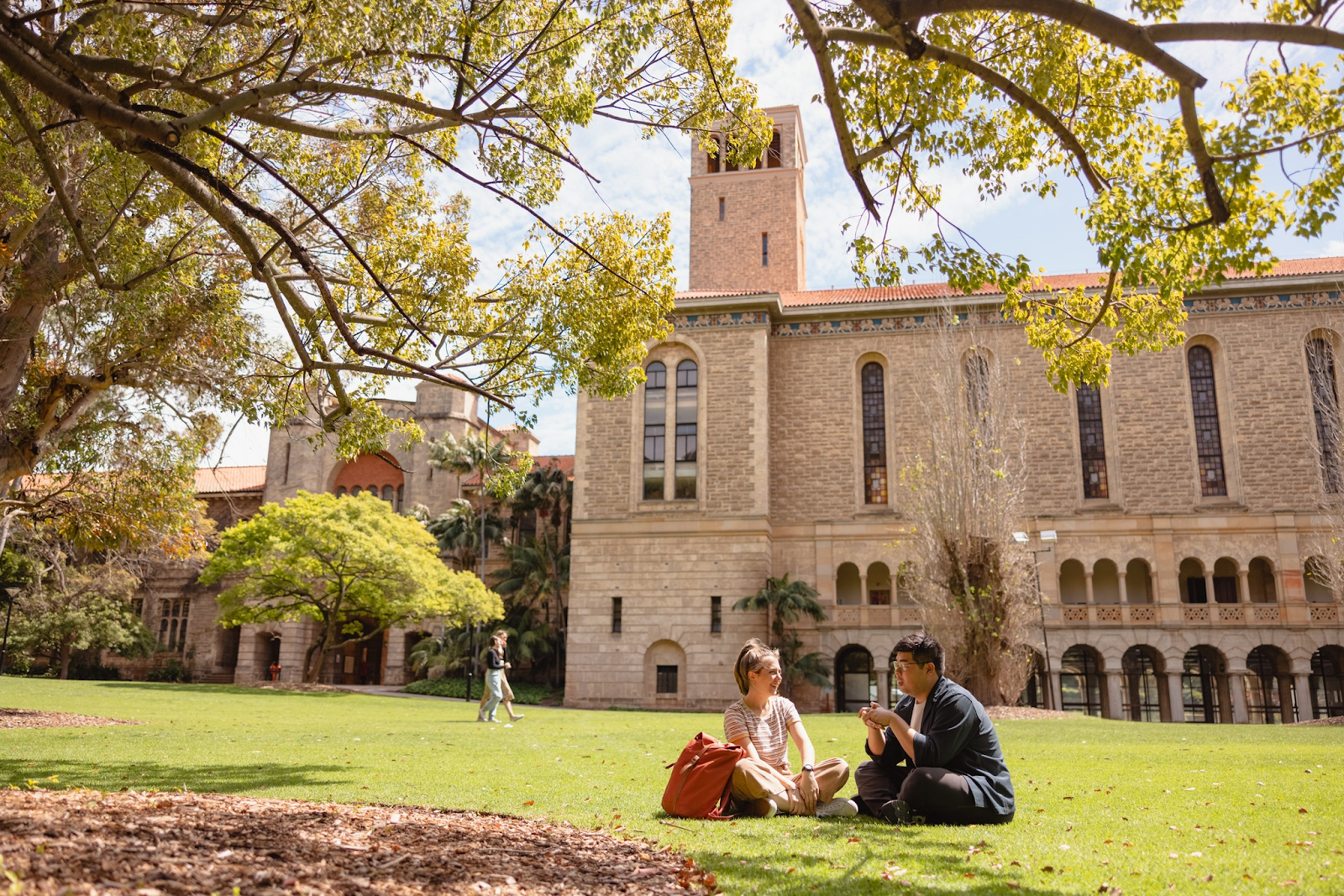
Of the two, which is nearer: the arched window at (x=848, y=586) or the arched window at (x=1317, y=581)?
the arched window at (x=1317, y=581)

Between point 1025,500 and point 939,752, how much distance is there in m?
24.8

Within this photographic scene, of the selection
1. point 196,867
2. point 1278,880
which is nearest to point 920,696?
point 1278,880

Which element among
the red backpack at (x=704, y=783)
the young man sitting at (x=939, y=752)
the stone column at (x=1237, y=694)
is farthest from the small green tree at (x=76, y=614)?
the stone column at (x=1237, y=694)

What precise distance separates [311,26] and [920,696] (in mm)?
5863

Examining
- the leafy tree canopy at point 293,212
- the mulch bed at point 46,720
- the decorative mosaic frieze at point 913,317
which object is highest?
the decorative mosaic frieze at point 913,317

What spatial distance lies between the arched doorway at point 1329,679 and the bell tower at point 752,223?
20522 millimetres

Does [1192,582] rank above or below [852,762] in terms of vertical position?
above

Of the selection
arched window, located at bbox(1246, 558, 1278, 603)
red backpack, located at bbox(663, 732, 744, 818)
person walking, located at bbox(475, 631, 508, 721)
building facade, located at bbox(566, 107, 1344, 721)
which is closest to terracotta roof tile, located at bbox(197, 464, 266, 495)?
building facade, located at bbox(566, 107, 1344, 721)

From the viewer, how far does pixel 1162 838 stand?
4781 mm

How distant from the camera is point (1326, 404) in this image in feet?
89.6

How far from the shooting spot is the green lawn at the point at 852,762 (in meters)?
4.06

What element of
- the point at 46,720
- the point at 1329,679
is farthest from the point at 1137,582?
the point at 46,720

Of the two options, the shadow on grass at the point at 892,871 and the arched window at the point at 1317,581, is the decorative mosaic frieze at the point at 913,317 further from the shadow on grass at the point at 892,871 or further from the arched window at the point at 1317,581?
the shadow on grass at the point at 892,871

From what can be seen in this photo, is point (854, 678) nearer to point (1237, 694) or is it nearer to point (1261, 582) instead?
point (1237, 694)
